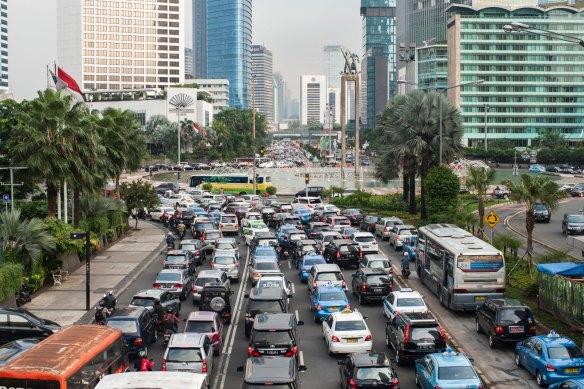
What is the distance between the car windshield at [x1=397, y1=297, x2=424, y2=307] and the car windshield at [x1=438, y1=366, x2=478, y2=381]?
7.37 metres

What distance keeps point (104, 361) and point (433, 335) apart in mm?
9440

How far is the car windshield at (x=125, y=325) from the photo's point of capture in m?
21.6

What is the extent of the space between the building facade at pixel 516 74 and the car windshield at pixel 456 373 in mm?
142752

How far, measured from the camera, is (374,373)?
17.4m

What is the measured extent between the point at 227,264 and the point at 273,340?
15042 mm

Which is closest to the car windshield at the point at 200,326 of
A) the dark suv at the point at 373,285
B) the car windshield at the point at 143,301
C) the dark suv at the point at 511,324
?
the car windshield at the point at 143,301

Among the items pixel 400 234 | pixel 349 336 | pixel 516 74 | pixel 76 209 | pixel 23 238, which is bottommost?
pixel 349 336

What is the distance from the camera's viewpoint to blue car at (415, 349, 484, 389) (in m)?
17.0

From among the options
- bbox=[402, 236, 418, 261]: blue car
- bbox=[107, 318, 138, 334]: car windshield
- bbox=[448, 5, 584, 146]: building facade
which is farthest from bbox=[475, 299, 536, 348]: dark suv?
bbox=[448, 5, 584, 146]: building facade

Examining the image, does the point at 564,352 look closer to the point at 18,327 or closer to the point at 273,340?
the point at 273,340

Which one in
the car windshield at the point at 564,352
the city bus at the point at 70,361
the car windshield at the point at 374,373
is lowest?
the car windshield at the point at 374,373

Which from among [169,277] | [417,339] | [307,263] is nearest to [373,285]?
[307,263]

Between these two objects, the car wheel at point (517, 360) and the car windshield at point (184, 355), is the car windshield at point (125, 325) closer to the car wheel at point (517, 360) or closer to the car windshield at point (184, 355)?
the car windshield at point (184, 355)

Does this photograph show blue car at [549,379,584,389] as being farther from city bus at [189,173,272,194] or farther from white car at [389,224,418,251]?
city bus at [189,173,272,194]
